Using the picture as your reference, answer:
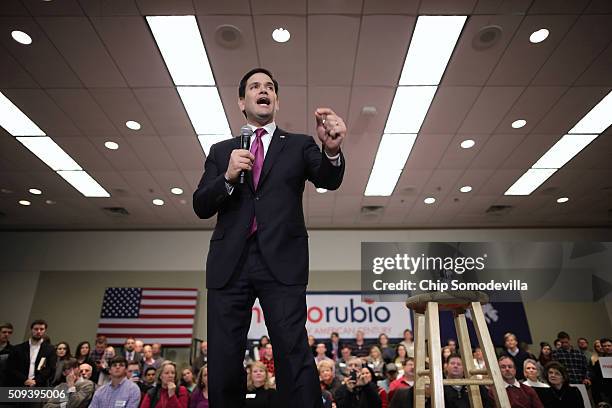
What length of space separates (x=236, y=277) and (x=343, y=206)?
24.2 feet

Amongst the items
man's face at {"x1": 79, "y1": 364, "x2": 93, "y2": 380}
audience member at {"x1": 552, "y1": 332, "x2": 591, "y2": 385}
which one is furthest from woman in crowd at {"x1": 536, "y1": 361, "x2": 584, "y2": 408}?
man's face at {"x1": 79, "y1": 364, "x2": 93, "y2": 380}

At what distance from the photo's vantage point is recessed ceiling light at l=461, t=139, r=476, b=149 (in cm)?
605

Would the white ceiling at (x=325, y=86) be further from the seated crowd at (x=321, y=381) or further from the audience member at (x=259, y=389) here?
the audience member at (x=259, y=389)

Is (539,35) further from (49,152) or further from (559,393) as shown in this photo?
(49,152)

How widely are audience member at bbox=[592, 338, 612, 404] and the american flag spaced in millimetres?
7219

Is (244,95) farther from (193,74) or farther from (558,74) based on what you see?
(558,74)

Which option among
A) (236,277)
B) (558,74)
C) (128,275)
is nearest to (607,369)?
(558,74)

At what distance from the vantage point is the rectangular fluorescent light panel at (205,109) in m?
4.96

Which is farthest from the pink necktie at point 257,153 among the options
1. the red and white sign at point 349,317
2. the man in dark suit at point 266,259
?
the red and white sign at point 349,317

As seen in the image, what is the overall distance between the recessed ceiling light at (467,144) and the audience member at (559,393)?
3196 millimetres

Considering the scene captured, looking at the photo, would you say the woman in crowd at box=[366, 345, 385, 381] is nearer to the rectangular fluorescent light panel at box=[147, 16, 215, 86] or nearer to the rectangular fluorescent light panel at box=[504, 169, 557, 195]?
the rectangular fluorescent light panel at box=[504, 169, 557, 195]

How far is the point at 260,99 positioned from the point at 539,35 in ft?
13.3

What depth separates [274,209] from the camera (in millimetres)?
1184

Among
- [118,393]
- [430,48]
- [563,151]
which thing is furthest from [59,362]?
[563,151]
